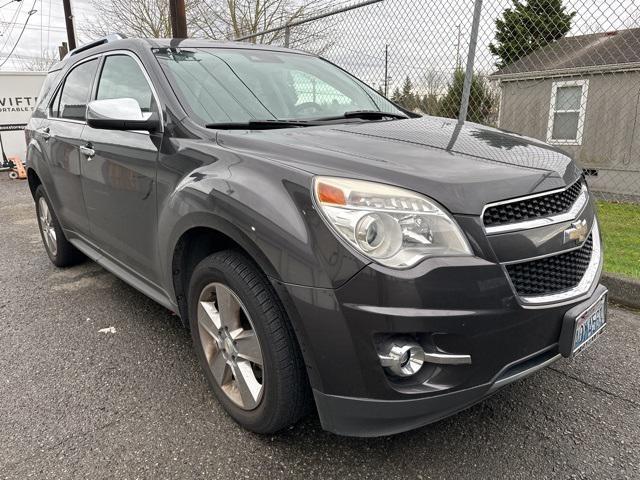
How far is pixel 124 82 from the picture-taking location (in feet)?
9.72

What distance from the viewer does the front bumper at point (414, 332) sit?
5.02ft

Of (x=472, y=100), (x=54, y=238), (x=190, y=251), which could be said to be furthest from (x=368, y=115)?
(x=472, y=100)

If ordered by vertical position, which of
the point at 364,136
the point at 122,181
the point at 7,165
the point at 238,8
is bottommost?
the point at 7,165

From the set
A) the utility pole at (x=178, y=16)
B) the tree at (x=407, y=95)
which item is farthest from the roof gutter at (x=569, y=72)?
the utility pole at (x=178, y=16)

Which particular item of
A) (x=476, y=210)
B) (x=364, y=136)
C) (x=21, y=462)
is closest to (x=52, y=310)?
(x=21, y=462)

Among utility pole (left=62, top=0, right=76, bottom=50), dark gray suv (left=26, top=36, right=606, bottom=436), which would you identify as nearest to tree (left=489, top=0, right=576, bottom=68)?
dark gray suv (left=26, top=36, right=606, bottom=436)

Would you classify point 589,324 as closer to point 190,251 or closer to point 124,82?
point 190,251

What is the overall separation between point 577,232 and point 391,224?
2.65 feet

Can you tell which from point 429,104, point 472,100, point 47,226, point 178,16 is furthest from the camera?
point 178,16

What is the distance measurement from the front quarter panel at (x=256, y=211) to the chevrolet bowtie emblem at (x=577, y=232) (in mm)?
842

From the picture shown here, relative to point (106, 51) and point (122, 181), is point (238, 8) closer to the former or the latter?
point (106, 51)

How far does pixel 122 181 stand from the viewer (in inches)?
106

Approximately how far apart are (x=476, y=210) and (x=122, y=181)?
195 cm

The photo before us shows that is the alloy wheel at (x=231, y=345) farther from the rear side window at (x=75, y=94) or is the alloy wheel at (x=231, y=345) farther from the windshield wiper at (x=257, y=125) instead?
the rear side window at (x=75, y=94)
